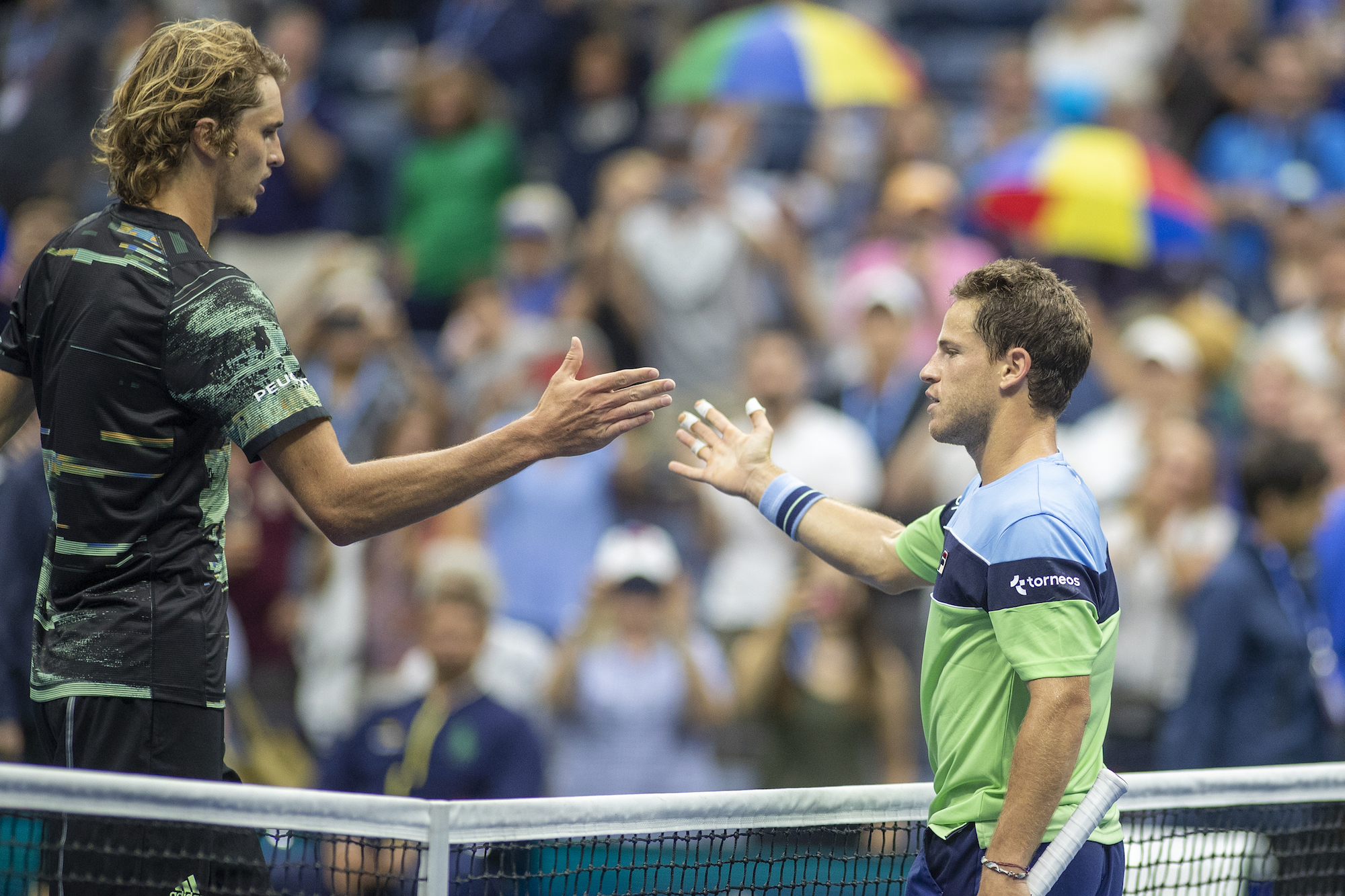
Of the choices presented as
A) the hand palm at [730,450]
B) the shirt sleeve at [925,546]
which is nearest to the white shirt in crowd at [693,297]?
the hand palm at [730,450]

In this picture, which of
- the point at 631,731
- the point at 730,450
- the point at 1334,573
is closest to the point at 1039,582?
the point at 730,450

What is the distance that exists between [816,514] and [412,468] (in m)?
1.10

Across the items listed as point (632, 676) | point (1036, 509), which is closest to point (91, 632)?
point (1036, 509)

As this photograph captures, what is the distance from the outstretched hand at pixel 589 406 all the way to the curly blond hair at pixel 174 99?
0.84 meters

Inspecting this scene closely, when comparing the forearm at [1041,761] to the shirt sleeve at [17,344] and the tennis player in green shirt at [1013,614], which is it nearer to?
the tennis player in green shirt at [1013,614]

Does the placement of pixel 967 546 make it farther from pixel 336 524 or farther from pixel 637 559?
pixel 637 559

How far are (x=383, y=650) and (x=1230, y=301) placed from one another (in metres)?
5.68

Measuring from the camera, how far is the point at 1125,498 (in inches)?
309

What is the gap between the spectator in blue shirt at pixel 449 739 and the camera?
20.8 ft

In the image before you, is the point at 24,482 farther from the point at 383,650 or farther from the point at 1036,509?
the point at 1036,509

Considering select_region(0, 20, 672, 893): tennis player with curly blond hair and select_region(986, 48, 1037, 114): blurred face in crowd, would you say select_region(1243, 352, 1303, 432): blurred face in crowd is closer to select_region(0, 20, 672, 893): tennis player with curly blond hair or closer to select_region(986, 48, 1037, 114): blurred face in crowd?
select_region(986, 48, 1037, 114): blurred face in crowd

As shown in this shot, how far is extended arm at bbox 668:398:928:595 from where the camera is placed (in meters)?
3.77

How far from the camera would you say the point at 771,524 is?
8086mm

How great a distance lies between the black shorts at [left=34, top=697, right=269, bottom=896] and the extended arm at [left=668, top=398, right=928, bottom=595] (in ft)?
4.19
